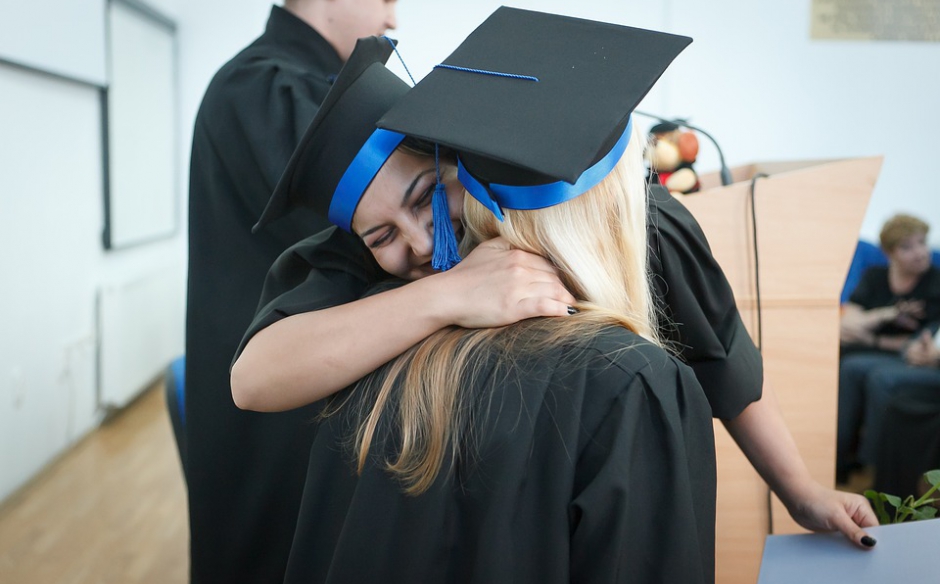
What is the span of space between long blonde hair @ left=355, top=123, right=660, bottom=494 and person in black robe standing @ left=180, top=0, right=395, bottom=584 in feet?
2.26

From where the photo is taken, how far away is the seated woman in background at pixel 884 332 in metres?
3.55

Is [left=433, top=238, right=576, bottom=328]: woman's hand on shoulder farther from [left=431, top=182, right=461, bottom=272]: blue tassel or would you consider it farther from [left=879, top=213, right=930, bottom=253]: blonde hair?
[left=879, top=213, right=930, bottom=253]: blonde hair

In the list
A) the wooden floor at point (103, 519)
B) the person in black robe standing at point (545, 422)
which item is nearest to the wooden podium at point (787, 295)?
the person in black robe standing at point (545, 422)

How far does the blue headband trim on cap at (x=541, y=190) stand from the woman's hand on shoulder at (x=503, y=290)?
6 cm

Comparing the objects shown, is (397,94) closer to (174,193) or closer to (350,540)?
(350,540)

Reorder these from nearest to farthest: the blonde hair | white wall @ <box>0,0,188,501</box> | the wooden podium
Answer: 1. the wooden podium
2. white wall @ <box>0,0,188,501</box>
3. the blonde hair

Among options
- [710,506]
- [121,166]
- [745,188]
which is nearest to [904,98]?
[745,188]

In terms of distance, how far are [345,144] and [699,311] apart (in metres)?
0.55

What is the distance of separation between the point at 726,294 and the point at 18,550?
2.80m

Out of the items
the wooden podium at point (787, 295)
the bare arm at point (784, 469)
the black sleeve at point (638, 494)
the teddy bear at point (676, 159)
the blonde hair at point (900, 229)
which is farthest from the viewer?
the blonde hair at point (900, 229)

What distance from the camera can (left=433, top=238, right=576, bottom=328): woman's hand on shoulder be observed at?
94 centimetres

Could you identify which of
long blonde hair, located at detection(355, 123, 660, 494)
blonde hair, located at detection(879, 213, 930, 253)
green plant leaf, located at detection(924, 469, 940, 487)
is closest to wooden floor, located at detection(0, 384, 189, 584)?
long blonde hair, located at detection(355, 123, 660, 494)

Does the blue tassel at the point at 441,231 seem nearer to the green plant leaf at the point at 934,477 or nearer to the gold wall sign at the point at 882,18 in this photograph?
the green plant leaf at the point at 934,477

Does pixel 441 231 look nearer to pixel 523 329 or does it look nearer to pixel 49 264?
pixel 523 329
